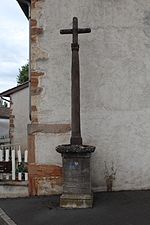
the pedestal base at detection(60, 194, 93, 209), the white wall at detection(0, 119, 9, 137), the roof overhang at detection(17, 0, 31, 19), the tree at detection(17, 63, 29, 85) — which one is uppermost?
the tree at detection(17, 63, 29, 85)

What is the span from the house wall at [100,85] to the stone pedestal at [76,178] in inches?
47.3

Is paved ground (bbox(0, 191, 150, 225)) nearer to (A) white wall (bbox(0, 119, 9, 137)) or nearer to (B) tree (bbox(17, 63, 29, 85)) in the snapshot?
(A) white wall (bbox(0, 119, 9, 137))

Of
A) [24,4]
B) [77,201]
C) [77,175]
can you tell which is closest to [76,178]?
[77,175]

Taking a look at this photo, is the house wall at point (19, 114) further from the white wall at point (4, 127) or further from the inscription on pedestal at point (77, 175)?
the inscription on pedestal at point (77, 175)

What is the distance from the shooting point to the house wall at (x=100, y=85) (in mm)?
8570

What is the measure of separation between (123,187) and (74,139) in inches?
70.9

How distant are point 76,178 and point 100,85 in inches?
90.8

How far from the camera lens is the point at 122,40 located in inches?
342

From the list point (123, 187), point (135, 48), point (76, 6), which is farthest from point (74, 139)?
point (76, 6)

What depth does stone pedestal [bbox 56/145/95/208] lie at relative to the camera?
23.8ft

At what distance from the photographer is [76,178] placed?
734 cm

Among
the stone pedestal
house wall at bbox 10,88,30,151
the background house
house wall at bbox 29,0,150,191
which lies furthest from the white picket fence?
the background house

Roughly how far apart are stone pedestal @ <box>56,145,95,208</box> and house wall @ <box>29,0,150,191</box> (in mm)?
1202

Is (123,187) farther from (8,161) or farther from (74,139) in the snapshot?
(8,161)
